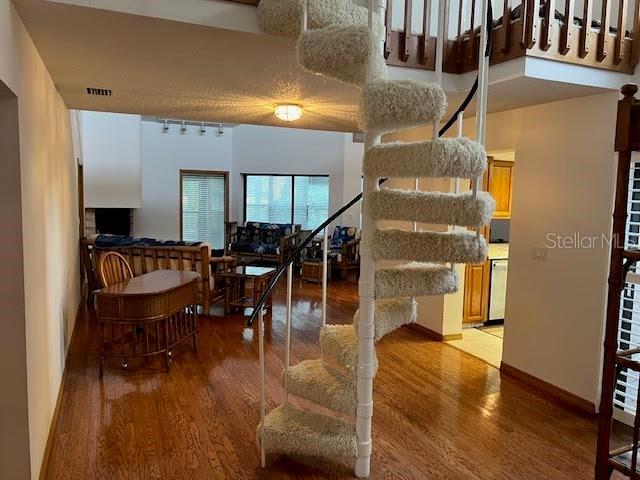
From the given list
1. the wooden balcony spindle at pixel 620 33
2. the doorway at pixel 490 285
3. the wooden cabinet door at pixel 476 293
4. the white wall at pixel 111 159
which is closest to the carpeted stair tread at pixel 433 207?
the wooden balcony spindle at pixel 620 33

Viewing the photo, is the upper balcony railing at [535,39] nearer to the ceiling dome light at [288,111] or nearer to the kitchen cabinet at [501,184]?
the ceiling dome light at [288,111]

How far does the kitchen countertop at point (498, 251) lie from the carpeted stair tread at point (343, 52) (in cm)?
365

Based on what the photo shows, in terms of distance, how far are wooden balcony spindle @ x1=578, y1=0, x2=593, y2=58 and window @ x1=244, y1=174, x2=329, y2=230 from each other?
19.5ft

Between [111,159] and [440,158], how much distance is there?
22.4 ft

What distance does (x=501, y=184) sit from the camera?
16.6 ft

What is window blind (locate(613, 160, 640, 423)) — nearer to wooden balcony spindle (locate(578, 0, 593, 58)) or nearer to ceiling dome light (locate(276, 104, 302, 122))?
wooden balcony spindle (locate(578, 0, 593, 58))

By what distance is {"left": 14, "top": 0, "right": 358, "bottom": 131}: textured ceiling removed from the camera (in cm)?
215

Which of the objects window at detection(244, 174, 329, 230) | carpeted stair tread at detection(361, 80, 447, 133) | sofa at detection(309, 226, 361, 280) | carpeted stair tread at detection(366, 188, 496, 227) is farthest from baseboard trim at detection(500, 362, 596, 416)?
window at detection(244, 174, 329, 230)

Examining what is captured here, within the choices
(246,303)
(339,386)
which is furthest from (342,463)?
(246,303)

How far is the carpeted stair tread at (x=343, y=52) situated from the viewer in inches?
81.4

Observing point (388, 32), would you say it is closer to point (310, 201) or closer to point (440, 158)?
point (440, 158)

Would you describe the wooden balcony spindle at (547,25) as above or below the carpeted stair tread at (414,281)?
above

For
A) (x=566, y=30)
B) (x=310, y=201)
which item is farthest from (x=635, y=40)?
(x=310, y=201)

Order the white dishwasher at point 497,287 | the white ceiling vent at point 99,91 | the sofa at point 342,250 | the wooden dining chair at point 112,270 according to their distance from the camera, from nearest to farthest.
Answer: the white ceiling vent at point 99,91, the wooden dining chair at point 112,270, the white dishwasher at point 497,287, the sofa at point 342,250
